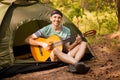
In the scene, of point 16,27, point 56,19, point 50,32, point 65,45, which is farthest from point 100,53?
point 16,27

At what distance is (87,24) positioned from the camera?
1004 centimetres

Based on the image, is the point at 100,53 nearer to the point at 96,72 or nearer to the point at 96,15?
the point at 96,72

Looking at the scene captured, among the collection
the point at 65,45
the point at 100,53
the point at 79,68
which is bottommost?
the point at 100,53

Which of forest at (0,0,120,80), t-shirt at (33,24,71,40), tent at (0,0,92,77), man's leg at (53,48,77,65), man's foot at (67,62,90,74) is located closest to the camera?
man's foot at (67,62,90,74)

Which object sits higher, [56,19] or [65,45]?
[56,19]

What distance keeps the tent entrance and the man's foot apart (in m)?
1.38

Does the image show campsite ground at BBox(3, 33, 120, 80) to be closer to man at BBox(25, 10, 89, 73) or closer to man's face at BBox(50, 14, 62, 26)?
man at BBox(25, 10, 89, 73)

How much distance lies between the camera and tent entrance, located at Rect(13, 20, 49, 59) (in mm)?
6281

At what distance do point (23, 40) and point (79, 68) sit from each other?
6.74ft

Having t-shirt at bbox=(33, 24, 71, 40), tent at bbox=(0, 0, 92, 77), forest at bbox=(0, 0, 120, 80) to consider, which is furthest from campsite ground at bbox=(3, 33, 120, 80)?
t-shirt at bbox=(33, 24, 71, 40)

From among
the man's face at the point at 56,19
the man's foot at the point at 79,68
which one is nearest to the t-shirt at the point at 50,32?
the man's face at the point at 56,19

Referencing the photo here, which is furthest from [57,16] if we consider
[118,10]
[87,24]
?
[87,24]

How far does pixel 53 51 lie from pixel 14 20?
0.98 metres

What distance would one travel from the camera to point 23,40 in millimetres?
6527
